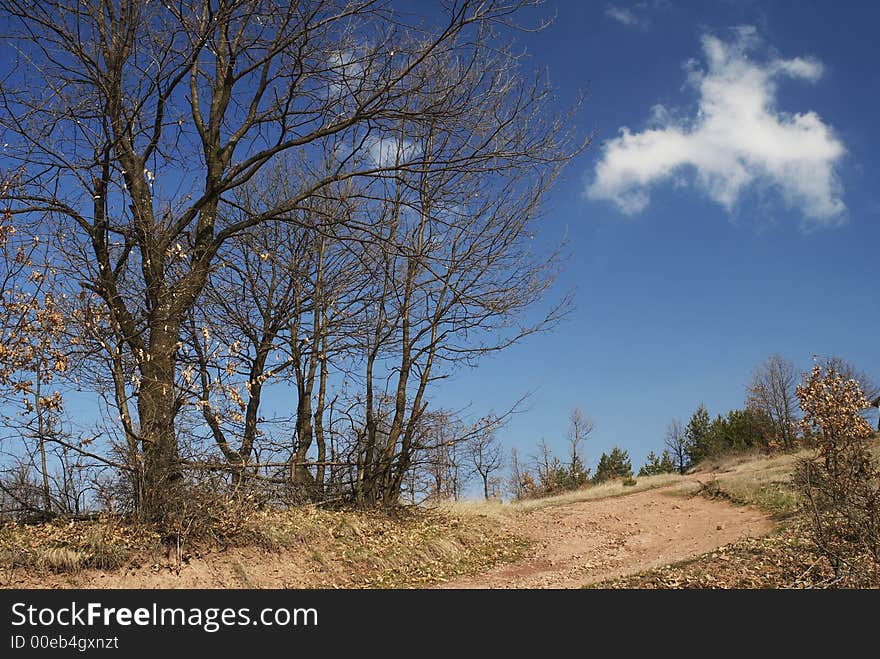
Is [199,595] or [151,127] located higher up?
[151,127]

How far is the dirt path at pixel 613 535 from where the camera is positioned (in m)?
10.6

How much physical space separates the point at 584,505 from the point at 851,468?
1183 centimetres

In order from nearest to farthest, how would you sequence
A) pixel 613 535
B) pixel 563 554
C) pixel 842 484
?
pixel 842 484
pixel 563 554
pixel 613 535

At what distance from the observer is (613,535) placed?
14.7m

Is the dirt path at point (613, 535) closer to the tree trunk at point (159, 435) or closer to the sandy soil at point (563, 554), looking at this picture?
the sandy soil at point (563, 554)

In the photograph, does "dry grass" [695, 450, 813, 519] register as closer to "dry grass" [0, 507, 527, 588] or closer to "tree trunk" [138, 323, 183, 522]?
"dry grass" [0, 507, 527, 588]

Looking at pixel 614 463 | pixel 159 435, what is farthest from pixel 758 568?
pixel 614 463

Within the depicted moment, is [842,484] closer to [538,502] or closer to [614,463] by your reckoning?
[538,502]

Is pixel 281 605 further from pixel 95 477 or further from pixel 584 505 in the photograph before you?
pixel 584 505

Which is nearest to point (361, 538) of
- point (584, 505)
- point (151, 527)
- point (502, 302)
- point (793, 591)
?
point (151, 527)

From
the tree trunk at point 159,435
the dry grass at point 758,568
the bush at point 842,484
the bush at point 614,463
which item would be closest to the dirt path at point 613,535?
the dry grass at point 758,568

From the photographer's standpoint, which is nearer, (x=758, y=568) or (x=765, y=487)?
(x=758, y=568)

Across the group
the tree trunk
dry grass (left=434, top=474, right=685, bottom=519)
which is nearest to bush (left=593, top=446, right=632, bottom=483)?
dry grass (left=434, top=474, right=685, bottom=519)

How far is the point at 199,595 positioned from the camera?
653cm
